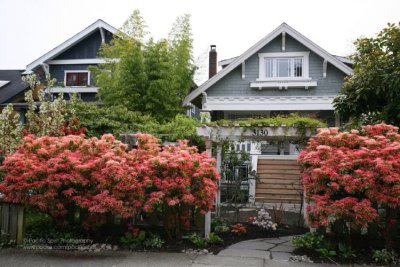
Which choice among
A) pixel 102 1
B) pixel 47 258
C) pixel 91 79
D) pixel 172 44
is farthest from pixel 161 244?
pixel 91 79

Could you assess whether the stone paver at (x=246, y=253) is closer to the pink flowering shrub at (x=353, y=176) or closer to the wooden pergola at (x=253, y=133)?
the wooden pergola at (x=253, y=133)

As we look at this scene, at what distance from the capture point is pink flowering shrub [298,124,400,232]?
218 inches

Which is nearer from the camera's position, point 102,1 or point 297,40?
point 102,1

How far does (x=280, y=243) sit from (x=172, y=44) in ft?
36.8

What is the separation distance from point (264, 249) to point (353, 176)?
1.92m

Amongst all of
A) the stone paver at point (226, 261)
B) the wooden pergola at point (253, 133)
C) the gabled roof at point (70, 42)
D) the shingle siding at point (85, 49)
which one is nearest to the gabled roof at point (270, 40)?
the gabled roof at point (70, 42)

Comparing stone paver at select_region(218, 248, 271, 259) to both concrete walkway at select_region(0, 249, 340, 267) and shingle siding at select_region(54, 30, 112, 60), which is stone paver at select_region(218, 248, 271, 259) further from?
shingle siding at select_region(54, 30, 112, 60)

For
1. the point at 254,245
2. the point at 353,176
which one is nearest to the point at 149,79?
the point at 254,245

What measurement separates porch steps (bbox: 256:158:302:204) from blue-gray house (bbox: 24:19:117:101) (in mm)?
10090

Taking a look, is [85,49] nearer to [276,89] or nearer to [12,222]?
[276,89]

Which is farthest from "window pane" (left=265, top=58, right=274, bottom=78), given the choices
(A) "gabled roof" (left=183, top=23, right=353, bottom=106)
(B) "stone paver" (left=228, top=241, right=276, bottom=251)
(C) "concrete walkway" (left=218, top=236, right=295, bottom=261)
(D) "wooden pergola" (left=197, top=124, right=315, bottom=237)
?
(B) "stone paver" (left=228, top=241, right=276, bottom=251)

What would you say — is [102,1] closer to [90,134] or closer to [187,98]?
[90,134]

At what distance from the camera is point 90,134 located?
10.4 m

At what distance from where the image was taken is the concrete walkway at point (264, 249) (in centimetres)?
607
